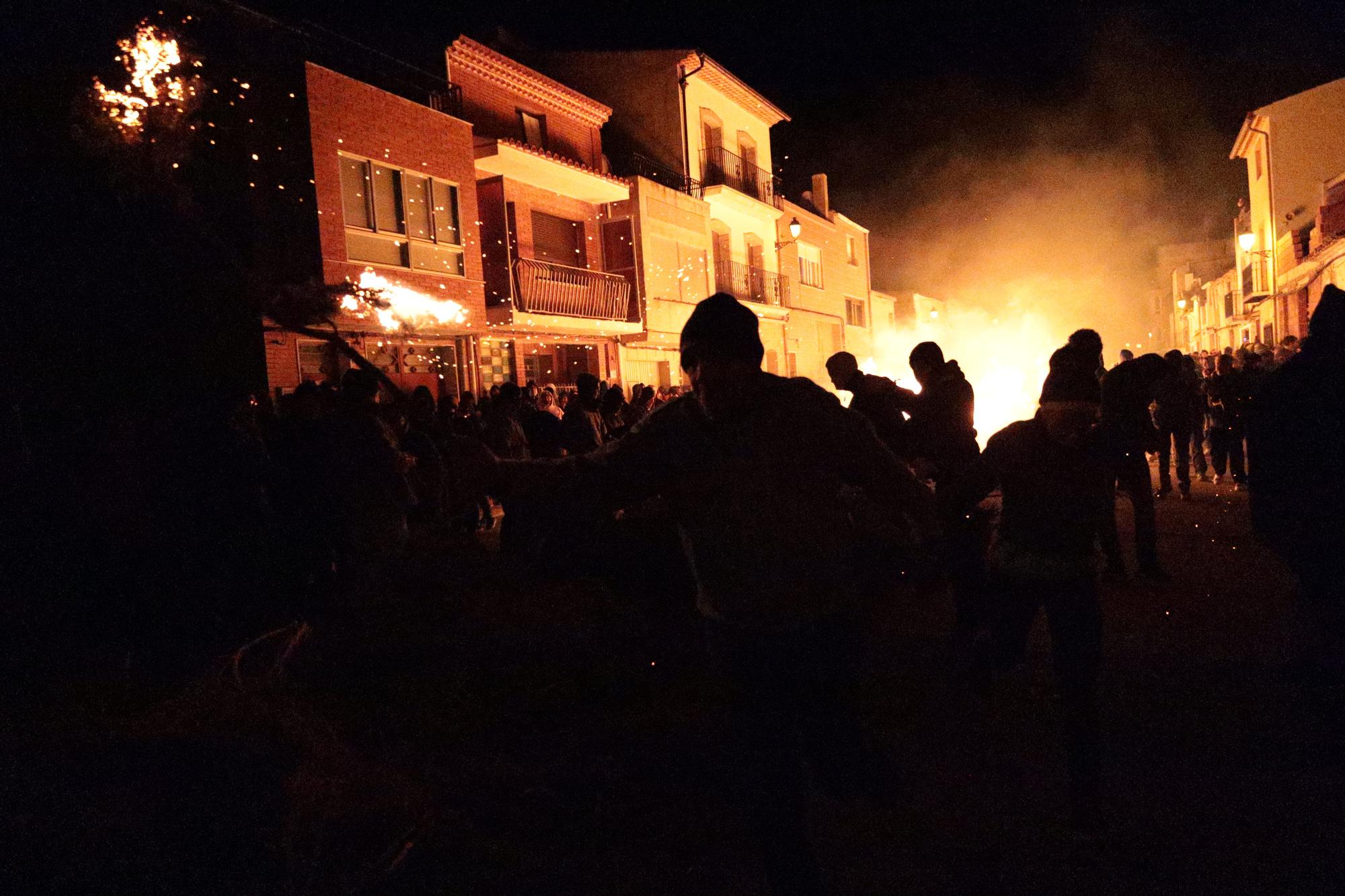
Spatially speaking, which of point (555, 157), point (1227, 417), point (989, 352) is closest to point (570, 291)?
point (555, 157)

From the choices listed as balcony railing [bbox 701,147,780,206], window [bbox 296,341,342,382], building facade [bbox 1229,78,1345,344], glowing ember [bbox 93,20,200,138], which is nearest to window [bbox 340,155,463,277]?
window [bbox 296,341,342,382]

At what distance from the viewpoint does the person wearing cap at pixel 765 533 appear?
2355 millimetres

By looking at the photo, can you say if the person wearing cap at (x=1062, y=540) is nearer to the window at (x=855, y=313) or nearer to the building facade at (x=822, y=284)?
the building facade at (x=822, y=284)

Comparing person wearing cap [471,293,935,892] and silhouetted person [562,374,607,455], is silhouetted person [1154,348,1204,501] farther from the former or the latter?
person wearing cap [471,293,935,892]

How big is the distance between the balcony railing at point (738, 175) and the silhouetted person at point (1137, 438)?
1852 cm

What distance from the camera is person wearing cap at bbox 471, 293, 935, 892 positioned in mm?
2355

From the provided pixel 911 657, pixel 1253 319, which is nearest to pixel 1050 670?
pixel 911 657

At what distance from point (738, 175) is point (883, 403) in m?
22.2

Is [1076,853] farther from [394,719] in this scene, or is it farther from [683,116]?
[683,116]

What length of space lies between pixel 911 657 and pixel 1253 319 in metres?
37.8

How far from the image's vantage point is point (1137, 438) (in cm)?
691

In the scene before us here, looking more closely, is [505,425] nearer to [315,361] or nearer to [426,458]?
[315,361]

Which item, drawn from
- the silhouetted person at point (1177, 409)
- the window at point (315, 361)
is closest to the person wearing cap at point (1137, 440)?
the silhouetted person at point (1177, 409)

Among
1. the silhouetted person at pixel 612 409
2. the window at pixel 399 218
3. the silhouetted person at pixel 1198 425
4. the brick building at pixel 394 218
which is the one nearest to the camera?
the silhouetted person at pixel 612 409
